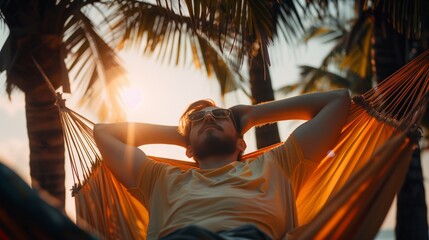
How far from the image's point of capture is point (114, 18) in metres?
5.48

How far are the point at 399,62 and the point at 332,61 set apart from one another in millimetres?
7697

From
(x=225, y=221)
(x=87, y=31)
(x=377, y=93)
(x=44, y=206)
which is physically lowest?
(x=225, y=221)

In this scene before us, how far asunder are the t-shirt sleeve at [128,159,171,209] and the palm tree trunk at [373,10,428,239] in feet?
10.7

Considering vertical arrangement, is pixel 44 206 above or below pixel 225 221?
above

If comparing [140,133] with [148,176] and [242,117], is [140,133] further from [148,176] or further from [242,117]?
[242,117]

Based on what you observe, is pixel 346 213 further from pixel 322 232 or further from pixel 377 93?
pixel 377 93

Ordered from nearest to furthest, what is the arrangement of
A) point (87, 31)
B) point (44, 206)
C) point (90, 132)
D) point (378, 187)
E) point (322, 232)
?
point (44, 206) → point (322, 232) → point (378, 187) → point (90, 132) → point (87, 31)

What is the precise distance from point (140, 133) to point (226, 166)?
0.55 meters

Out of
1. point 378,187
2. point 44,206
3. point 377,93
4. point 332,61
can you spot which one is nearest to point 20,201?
point 44,206

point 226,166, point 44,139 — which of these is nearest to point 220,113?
point 226,166

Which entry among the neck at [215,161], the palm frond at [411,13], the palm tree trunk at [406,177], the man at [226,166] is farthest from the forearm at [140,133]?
the palm tree trunk at [406,177]

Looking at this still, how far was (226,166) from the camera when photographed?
2.78 metres

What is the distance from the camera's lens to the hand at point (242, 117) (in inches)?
122

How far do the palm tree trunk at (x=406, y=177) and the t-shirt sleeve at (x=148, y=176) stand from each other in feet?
10.7
